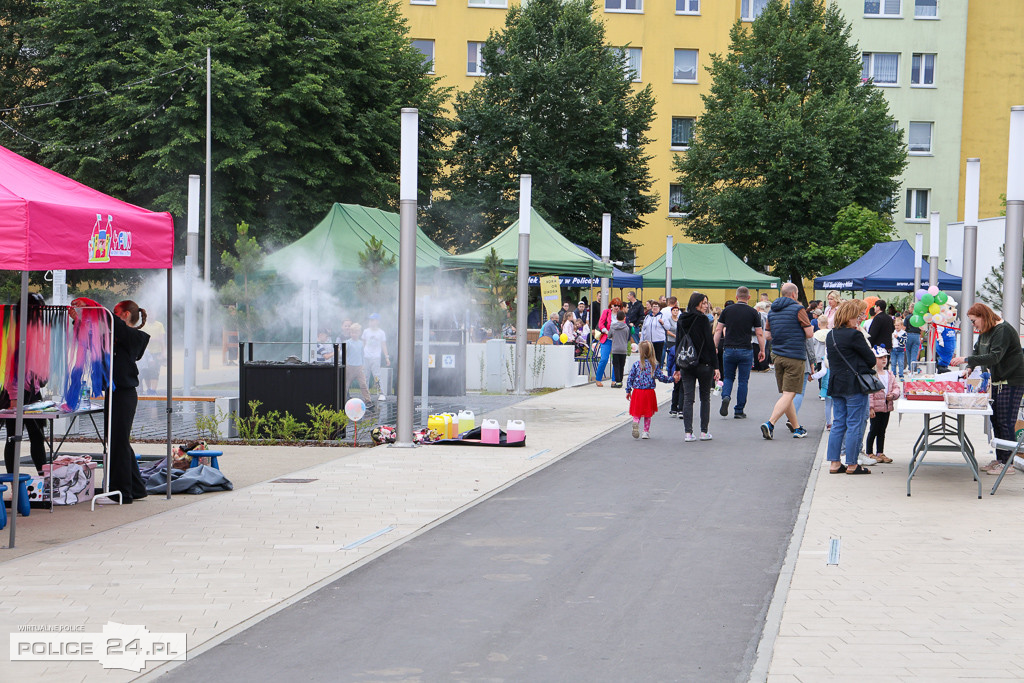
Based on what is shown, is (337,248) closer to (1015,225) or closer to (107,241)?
(1015,225)

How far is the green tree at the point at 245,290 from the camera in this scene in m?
23.9

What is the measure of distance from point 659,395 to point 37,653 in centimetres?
1844

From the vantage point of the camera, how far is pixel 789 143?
1911 inches

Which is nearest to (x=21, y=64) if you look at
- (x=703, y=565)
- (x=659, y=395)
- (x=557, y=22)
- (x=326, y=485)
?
(x=557, y=22)

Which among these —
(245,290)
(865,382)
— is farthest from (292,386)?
(245,290)

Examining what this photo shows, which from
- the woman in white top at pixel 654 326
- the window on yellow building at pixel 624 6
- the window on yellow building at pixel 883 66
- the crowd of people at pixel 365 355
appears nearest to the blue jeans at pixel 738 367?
the woman in white top at pixel 654 326

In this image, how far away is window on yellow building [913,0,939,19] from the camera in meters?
59.6

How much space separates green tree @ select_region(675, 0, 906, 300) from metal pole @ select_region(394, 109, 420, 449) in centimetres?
3658

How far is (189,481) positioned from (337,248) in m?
14.8

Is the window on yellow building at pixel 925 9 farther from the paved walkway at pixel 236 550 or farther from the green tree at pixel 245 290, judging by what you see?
the paved walkway at pixel 236 550

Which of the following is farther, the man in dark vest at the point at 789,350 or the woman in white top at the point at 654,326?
the woman in white top at the point at 654,326

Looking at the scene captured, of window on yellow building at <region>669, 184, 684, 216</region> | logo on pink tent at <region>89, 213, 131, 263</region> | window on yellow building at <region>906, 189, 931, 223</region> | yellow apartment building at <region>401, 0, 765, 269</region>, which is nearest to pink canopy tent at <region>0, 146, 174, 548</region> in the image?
logo on pink tent at <region>89, 213, 131, 263</region>

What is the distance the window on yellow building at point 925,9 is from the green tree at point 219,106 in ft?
101

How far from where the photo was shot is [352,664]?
5.67 meters
